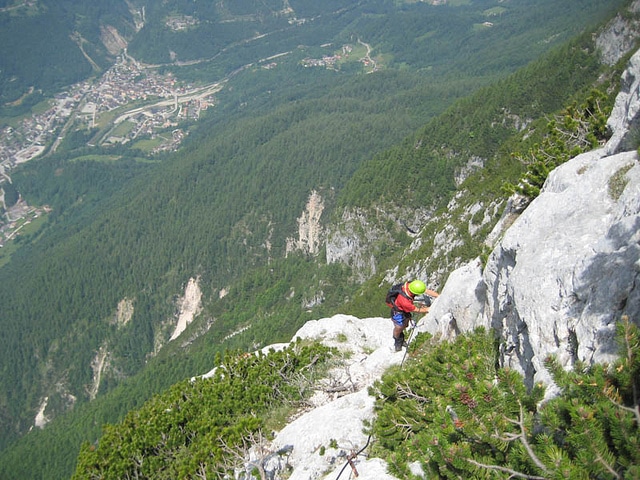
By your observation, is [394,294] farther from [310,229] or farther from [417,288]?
[310,229]

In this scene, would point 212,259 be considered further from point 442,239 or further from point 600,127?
point 600,127

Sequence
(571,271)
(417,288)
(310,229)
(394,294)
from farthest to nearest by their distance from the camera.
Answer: (310,229) < (394,294) < (417,288) < (571,271)

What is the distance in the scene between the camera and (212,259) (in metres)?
163

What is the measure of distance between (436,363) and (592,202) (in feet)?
18.1

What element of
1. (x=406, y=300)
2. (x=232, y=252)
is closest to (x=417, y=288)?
(x=406, y=300)

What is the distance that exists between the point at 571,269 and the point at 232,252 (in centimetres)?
15597

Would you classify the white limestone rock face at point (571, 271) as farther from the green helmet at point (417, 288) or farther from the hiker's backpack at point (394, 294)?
the hiker's backpack at point (394, 294)

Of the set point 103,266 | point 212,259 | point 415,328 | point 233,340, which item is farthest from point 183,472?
point 103,266

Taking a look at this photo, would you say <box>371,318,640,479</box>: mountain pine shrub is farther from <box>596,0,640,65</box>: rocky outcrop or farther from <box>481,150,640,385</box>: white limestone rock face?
<box>596,0,640,65</box>: rocky outcrop

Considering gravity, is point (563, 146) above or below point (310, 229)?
above

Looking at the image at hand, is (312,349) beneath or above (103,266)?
above

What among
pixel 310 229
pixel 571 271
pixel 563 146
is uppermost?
pixel 571 271

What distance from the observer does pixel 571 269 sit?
10.2 metres

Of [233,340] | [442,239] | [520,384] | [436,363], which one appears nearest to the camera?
[520,384]
